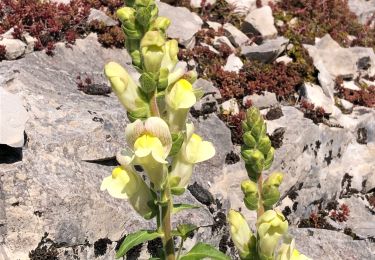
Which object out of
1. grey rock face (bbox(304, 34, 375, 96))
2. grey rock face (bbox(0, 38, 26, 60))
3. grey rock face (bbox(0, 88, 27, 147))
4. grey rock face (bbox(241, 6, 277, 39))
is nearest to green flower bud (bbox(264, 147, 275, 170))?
grey rock face (bbox(0, 88, 27, 147))

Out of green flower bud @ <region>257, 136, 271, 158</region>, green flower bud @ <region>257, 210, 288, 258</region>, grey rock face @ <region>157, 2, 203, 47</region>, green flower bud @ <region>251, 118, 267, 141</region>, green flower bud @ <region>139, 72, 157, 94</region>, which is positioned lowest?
grey rock face @ <region>157, 2, 203, 47</region>

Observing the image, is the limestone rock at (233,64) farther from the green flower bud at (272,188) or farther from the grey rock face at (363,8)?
the green flower bud at (272,188)

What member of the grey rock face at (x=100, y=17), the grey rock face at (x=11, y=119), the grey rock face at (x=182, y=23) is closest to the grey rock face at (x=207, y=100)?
the grey rock face at (x=182, y=23)

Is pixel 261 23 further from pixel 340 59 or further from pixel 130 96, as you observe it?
pixel 130 96

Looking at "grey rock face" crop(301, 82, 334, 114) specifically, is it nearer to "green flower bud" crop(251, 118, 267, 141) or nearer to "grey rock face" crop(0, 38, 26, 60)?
"grey rock face" crop(0, 38, 26, 60)

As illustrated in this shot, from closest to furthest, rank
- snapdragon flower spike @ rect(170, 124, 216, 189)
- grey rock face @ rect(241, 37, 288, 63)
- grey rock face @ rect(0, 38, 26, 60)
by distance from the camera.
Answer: snapdragon flower spike @ rect(170, 124, 216, 189)
grey rock face @ rect(0, 38, 26, 60)
grey rock face @ rect(241, 37, 288, 63)

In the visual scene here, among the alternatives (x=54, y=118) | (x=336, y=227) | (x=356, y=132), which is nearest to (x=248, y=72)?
(x=356, y=132)

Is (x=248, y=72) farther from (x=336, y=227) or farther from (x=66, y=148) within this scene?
(x=66, y=148)
